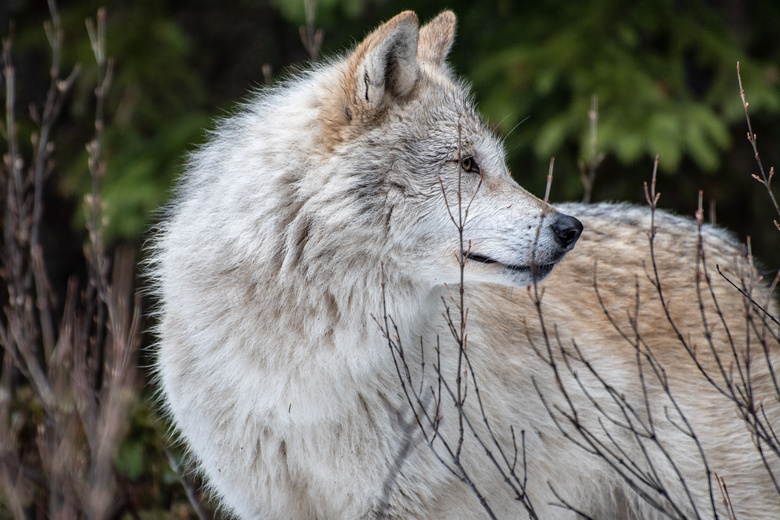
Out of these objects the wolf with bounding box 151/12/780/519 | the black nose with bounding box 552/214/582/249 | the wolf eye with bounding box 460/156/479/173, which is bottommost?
the wolf with bounding box 151/12/780/519

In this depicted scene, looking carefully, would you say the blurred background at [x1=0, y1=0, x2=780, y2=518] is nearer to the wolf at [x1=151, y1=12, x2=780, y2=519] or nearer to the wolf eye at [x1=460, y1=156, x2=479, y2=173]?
the wolf at [x1=151, y1=12, x2=780, y2=519]

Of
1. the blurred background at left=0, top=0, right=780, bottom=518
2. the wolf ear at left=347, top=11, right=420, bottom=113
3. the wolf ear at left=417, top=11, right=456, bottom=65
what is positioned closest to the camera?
the wolf ear at left=347, top=11, right=420, bottom=113

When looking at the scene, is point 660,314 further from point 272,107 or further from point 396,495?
point 272,107

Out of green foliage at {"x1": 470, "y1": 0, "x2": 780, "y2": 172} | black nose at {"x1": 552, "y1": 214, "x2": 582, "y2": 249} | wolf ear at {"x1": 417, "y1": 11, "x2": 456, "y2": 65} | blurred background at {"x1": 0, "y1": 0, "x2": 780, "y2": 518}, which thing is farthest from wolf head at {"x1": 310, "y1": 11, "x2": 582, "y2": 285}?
green foliage at {"x1": 470, "y1": 0, "x2": 780, "y2": 172}

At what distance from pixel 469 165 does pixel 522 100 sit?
3.52 m

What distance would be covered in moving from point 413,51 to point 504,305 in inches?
51.0

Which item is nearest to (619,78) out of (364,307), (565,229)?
(565,229)

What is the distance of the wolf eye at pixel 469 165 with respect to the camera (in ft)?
10.9

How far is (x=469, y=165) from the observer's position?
3346mm

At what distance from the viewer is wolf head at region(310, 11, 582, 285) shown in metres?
3.08

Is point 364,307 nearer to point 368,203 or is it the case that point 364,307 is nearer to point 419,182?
point 368,203

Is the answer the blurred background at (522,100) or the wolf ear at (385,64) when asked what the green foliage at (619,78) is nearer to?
the blurred background at (522,100)

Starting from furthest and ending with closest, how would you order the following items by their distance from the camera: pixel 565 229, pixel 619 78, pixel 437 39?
pixel 619 78 → pixel 437 39 → pixel 565 229

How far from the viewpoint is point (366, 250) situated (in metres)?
3.14
